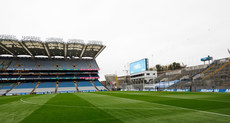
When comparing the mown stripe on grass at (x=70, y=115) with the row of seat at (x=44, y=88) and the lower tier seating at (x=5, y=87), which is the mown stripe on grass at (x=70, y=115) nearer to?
the row of seat at (x=44, y=88)

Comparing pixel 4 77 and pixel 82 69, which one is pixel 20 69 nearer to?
pixel 4 77

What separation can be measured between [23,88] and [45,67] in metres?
13.6

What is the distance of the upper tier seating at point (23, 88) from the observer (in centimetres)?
5234

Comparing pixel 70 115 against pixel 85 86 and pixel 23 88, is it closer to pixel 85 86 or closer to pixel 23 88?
pixel 85 86

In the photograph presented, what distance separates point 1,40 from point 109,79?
60949 millimetres

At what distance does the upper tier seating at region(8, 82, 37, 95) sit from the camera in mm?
52344

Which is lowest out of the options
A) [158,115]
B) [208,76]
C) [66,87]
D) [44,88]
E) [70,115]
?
[44,88]

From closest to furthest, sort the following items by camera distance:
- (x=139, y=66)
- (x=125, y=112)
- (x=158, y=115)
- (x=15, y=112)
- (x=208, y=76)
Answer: (x=158, y=115) → (x=125, y=112) → (x=15, y=112) → (x=208, y=76) → (x=139, y=66)

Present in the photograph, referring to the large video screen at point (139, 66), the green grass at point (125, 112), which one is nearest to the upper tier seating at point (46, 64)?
the large video screen at point (139, 66)

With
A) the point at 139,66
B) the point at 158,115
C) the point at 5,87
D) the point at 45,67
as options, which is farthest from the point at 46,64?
the point at 158,115

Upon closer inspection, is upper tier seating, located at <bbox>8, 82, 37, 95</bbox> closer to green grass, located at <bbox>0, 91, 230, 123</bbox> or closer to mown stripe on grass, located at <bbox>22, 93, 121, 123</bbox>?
green grass, located at <bbox>0, 91, 230, 123</bbox>

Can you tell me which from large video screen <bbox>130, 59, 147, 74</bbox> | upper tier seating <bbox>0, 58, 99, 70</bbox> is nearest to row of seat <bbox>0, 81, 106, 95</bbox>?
upper tier seating <bbox>0, 58, 99, 70</bbox>

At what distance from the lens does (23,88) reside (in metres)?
54.8

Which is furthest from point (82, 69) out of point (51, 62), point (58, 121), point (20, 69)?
point (58, 121)
